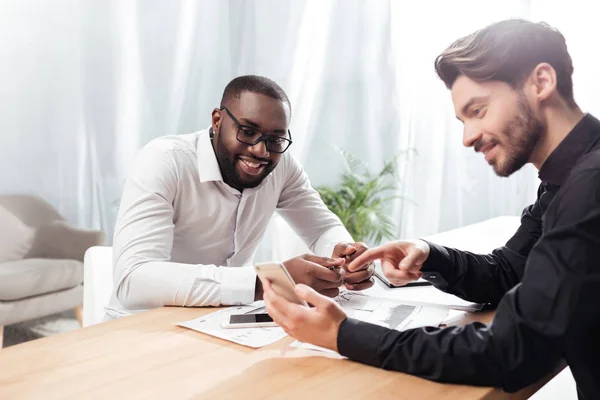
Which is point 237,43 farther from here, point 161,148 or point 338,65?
point 161,148

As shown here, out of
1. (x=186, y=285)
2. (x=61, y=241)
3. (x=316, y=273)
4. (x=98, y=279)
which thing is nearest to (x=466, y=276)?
(x=316, y=273)

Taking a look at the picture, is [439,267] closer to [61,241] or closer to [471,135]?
[471,135]

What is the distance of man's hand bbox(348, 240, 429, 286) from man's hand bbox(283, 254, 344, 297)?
55 mm

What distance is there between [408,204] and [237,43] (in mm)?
1817

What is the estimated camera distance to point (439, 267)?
1.47 metres

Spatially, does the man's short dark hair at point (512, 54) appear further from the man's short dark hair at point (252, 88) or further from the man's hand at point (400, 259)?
the man's short dark hair at point (252, 88)

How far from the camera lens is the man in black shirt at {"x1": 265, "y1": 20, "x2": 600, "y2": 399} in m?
0.93

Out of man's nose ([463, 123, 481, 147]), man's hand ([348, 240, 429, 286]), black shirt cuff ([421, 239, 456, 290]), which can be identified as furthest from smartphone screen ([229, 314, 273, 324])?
man's nose ([463, 123, 481, 147])

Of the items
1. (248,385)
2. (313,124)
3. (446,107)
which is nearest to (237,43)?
(313,124)

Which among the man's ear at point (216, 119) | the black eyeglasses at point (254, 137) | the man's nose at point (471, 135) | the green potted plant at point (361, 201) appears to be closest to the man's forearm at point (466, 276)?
the man's nose at point (471, 135)

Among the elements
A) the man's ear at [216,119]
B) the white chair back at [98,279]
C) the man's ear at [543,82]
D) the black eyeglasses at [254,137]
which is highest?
the man's ear at [543,82]

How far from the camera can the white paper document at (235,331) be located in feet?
4.00

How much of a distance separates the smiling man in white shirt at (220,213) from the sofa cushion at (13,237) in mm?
766

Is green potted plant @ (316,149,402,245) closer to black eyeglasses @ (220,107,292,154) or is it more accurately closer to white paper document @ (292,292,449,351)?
black eyeglasses @ (220,107,292,154)
